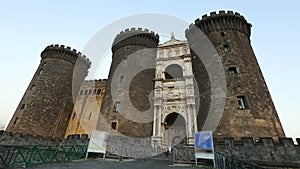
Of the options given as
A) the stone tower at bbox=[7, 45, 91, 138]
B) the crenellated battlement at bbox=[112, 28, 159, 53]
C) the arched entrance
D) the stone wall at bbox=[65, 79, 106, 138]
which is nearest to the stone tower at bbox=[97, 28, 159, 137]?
the crenellated battlement at bbox=[112, 28, 159, 53]

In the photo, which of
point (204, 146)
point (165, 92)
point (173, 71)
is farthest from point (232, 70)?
point (204, 146)

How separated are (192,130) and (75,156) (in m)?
9.78

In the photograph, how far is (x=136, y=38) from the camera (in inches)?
893

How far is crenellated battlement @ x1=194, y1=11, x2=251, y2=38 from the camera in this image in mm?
18375

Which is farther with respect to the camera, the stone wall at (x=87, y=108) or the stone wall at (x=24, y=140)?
the stone wall at (x=87, y=108)

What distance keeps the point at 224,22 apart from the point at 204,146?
15619 mm

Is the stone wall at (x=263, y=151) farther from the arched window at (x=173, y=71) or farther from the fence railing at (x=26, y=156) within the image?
the arched window at (x=173, y=71)

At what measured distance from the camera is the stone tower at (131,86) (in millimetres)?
16406

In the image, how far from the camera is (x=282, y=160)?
30.2ft

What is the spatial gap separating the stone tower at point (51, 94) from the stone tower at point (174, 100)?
13352 millimetres

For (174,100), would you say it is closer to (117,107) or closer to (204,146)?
(117,107)

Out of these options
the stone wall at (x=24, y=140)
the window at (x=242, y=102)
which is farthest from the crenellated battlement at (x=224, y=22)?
the stone wall at (x=24, y=140)

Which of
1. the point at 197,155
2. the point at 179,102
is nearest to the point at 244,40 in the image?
the point at 179,102

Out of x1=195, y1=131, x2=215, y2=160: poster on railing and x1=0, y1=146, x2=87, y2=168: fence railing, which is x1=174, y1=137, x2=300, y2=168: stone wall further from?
x1=0, y1=146, x2=87, y2=168: fence railing
